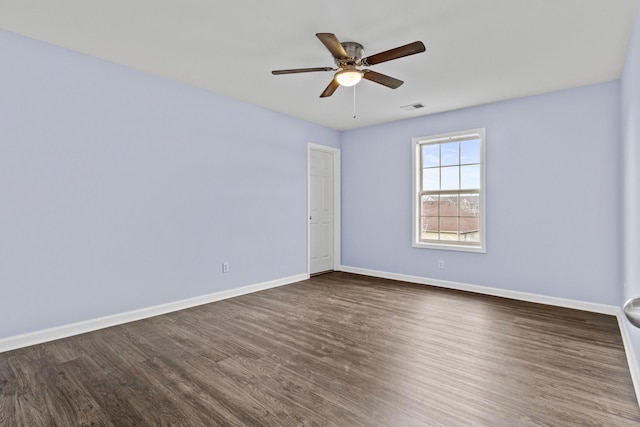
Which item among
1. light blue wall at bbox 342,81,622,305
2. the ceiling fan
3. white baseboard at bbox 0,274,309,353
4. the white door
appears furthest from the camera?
the white door

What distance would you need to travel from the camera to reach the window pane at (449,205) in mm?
5004

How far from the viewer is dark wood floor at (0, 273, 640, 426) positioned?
1918 mm

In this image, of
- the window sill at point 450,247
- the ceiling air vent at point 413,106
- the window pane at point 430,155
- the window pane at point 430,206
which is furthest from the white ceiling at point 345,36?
the window sill at point 450,247

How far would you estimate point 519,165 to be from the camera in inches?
169

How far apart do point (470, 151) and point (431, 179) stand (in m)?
0.70

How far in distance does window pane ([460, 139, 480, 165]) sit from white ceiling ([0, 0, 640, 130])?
0.95 metres

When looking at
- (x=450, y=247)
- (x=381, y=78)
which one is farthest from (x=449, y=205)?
(x=381, y=78)

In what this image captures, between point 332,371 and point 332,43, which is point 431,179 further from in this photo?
point 332,371

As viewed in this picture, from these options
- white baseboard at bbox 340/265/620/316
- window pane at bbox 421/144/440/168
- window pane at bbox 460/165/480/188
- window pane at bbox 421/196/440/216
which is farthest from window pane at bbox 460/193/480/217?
white baseboard at bbox 340/265/620/316

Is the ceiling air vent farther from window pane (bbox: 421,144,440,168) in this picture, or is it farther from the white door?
the white door

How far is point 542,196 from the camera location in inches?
162

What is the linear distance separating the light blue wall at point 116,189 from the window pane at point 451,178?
8.75ft

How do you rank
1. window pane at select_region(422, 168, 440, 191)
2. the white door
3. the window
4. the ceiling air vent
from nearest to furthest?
1. the ceiling air vent
2. the window
3. window pane at select_region(422, 168, 440, 191)
4. the white door

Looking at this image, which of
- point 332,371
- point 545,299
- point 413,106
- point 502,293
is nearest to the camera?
point 332,371
